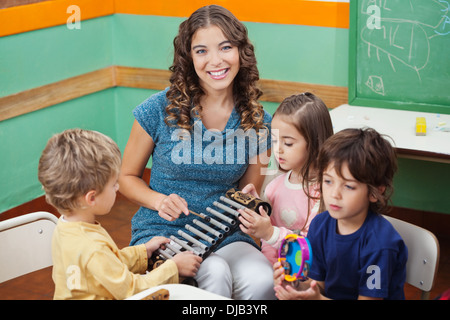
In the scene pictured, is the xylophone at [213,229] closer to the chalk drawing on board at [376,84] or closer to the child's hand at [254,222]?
the child's hand at [254,222]

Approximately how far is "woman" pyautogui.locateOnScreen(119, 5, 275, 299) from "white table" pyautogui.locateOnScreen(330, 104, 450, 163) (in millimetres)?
774

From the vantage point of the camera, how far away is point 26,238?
217 cm

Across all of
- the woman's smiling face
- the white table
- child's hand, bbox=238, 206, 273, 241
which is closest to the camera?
child's hand, bbox=238, 206, 273, 241

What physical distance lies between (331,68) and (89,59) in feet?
4.94

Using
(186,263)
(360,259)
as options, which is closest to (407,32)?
(360,259)

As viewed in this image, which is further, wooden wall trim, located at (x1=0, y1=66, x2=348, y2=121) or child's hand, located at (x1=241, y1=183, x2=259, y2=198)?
wooden wall trim, located at (x1=0, y1=66, x2=348, y2=121)

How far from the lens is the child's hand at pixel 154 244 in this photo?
2.16 m

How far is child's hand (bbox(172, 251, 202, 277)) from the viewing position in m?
2.04

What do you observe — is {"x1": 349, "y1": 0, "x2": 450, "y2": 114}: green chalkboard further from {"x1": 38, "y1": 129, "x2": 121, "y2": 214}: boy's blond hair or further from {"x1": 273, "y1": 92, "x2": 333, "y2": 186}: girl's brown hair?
{"x1": 38, "y1": 129, "x2": 121, "y2": 214}: boy's blond hair

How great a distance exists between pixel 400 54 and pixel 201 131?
1596 mm

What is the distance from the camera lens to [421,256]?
1996 millimetres

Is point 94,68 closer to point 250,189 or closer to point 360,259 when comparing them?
point 250,189

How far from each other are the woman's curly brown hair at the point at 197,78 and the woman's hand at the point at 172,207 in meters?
0.30

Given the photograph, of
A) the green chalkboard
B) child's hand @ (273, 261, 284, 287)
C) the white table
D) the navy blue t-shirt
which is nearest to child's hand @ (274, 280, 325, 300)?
child's hand @ (273, 261, 284, 287)
